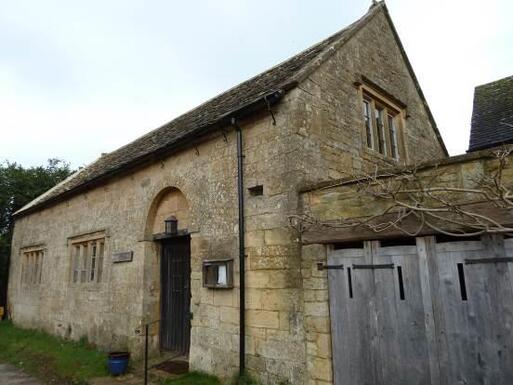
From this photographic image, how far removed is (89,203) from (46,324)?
4.69m

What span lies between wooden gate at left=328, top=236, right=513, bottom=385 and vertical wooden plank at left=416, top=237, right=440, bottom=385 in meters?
0.01

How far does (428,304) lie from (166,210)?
5839 mm

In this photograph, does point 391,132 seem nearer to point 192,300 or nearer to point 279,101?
point 279,101

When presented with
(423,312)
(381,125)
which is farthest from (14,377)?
(381,125)

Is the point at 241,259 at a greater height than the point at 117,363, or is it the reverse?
the point at 241,259

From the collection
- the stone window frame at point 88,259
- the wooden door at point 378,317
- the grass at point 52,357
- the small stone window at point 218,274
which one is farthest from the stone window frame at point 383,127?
the grass at point 52,357

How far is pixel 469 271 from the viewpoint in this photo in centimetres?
421

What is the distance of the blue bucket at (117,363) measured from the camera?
24.3 feet

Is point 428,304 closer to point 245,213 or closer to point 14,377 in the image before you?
point 245,213

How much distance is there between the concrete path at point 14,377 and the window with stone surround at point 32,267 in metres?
5.19

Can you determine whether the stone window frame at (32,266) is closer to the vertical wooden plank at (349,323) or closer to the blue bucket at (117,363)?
the blue bucket at (117,363)

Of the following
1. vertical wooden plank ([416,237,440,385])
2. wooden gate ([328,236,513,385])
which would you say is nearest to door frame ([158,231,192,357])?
wooden gate ([328,236,513,385])

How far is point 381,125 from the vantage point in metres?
8.72

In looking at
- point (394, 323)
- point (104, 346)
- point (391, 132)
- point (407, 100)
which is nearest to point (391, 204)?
point (394, 323)
